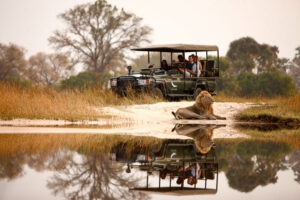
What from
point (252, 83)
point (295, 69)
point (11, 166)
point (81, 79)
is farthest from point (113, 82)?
point (295, 69)

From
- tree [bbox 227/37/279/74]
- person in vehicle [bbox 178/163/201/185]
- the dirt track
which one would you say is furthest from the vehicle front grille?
tree [bbox 227/37/279/74]

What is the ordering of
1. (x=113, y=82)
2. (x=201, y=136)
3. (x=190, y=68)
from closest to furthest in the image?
(x=201, y=136) → (x=190, y=68) → (x=113, y=82)

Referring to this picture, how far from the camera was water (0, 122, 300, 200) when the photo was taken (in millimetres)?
4680

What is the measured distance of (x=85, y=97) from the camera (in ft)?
64.4

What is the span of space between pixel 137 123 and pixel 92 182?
8613 mm

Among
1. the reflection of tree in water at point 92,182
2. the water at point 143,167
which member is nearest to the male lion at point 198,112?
the water at point 143,167

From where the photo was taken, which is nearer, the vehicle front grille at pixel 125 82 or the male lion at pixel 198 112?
the male lion at pixel 198 112

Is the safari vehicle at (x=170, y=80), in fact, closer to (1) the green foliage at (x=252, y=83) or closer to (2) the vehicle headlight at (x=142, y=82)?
(2) the vehicle headlight at (x=142, y=82)

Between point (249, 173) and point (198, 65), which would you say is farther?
point (198, 65)

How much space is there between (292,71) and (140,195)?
68.8 metres

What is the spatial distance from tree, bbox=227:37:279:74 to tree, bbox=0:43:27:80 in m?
20.3

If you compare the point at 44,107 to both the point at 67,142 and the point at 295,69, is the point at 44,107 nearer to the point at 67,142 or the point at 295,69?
the point at 67,142

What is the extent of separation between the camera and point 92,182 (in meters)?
4.93

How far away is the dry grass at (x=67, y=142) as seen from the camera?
772 centimetres
